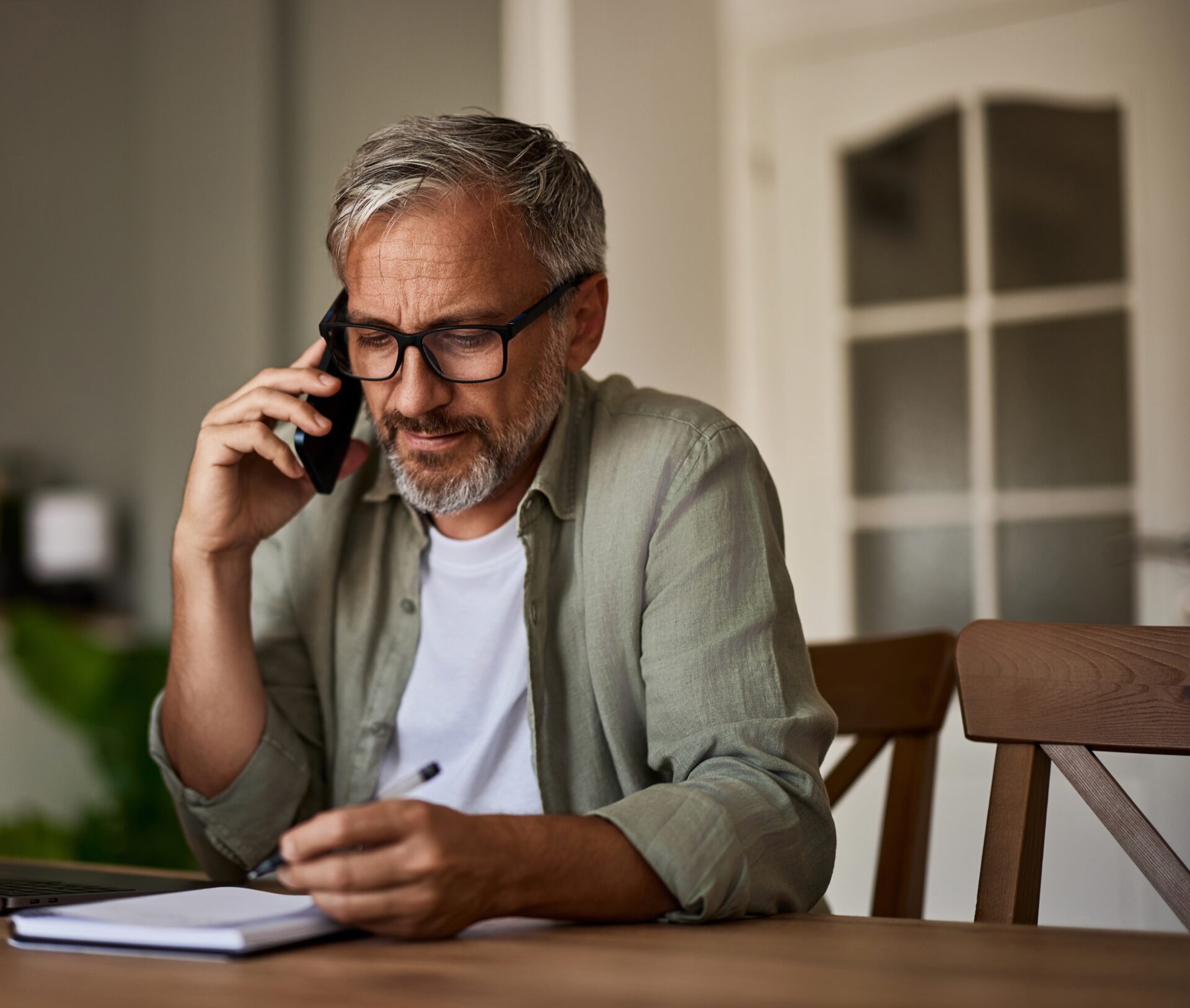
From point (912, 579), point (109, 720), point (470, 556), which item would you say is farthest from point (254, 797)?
point (109, 720)

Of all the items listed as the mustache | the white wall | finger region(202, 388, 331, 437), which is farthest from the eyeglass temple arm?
the white wall

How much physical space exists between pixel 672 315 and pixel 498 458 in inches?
69.4

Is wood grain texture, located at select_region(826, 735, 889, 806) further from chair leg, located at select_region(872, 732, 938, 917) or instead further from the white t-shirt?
the white t-shirt

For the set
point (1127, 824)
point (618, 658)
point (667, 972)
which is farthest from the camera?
point (618, 658)

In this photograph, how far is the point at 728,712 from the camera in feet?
3.57

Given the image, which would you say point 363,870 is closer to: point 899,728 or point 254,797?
Result: point 254,797

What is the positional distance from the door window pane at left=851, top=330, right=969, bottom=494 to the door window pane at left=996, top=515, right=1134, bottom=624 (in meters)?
0.20

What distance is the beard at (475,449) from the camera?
1.32m

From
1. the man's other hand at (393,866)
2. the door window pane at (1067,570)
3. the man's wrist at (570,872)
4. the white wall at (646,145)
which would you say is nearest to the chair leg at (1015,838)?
the man's wrist at (570,872)

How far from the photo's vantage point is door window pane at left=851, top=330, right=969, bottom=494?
2.98m

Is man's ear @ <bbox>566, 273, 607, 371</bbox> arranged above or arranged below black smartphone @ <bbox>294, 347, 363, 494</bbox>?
above

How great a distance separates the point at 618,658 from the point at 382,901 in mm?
497

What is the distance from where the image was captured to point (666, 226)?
119 inches

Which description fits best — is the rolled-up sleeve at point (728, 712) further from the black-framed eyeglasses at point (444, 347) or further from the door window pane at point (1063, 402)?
the door window pane at point (1063, 402)
